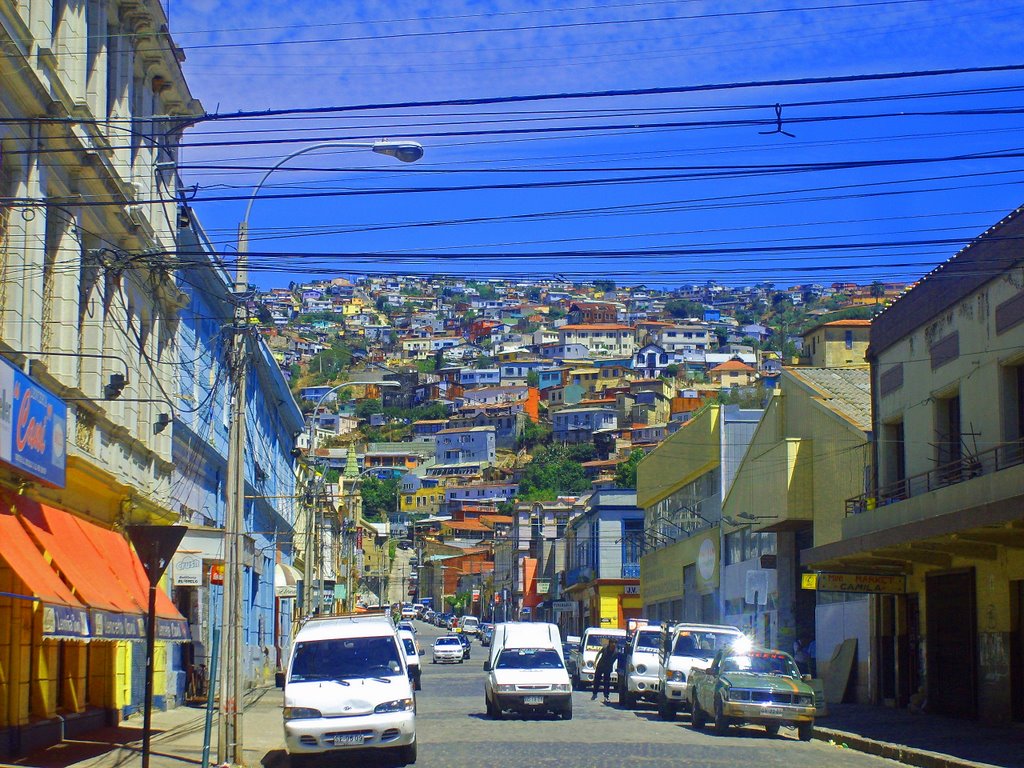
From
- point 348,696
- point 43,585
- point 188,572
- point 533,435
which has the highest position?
point 533,435

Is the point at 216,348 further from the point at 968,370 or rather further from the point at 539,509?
the point at 539,509

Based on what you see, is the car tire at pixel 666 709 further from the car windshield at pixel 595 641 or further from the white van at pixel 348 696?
the car windshield at pixel 595 641

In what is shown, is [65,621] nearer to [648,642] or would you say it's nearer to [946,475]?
[946,475]

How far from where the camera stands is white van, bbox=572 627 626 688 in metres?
42.0

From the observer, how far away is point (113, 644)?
22.8 m

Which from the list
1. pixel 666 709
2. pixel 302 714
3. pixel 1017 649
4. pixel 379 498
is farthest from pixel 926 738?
pixel 379 498

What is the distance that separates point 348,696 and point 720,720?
787cm

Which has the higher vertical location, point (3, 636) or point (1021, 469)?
point (1021, 469)

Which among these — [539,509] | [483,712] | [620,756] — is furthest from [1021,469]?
[539,509]

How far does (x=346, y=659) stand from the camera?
2020cm

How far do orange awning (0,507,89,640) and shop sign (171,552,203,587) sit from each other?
428 inches

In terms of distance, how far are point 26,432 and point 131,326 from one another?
7745 millimetres

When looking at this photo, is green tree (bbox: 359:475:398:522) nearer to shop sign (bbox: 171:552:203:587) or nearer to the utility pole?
shop sign (bbox: 171:552:203:587)

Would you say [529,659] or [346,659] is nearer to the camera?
[346,659]
